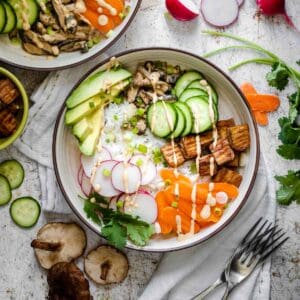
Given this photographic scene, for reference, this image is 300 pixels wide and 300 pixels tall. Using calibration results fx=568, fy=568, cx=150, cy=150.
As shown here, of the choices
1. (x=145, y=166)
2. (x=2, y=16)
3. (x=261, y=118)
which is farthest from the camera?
(x=261, y=118)

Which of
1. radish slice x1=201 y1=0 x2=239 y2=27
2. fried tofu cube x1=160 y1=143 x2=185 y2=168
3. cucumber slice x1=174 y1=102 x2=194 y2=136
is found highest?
radish slice x1=201 y1=0 x2=239 y2=27

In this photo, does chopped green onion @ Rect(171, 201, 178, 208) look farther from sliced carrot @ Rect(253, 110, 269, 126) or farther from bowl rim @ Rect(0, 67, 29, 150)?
bowl rim @ Rect(0, 67, 29, 150)

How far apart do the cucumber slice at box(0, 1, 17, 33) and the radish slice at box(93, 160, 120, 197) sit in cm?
64

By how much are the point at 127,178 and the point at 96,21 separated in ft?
2.10

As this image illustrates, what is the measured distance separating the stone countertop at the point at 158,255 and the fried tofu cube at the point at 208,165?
251 mm

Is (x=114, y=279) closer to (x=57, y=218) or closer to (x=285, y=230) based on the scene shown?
(x=57, y=218)

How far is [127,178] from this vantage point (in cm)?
223

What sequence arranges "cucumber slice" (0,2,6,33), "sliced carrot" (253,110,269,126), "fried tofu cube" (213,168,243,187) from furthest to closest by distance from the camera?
1. "sliced carrot" (253,110,269,126)
2. "fried tofu cube" (213,168,243,187)
3. "cucumber slice" (0,2,6,33)

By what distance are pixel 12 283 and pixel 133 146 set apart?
77 centimetres

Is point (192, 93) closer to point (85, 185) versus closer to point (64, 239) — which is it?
point (85, 185)

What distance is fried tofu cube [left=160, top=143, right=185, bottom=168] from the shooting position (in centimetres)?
227

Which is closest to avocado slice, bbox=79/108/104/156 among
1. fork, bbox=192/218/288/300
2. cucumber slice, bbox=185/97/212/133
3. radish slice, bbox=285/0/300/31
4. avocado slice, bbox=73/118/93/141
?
avocado slice, bbox=73/118/93/141

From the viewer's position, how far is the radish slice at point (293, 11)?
7.56 ft

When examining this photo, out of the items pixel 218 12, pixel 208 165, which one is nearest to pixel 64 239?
pixel 208 165
